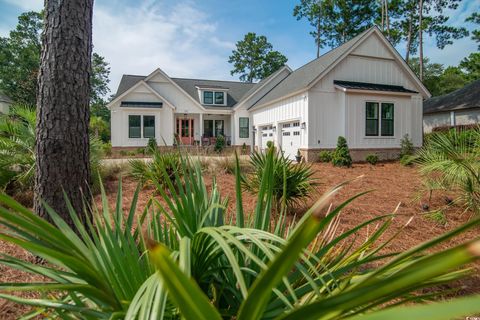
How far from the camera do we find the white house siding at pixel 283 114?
1341 cm

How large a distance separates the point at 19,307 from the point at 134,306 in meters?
2.09

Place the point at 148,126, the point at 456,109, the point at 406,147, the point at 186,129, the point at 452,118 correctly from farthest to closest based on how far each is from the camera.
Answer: the point at 186,129
the point at 452,118
the point at 456,109
the point at 148,126
the point at 406,147

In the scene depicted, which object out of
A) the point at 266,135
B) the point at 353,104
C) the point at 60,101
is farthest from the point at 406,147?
the point at 60,101

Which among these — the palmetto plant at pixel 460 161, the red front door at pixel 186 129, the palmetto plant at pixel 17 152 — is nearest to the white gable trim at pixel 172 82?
the red front door at pixel 186 129

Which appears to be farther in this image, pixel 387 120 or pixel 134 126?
pixel 134 126

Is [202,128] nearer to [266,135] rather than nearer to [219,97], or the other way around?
[219,97]

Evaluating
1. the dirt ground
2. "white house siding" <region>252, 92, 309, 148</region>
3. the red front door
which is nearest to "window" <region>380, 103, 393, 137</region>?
"white house siding" <region>252, 92, 309, 148</region>

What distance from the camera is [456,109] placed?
2128 centimetres

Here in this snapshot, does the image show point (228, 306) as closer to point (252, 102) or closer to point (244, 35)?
point (252, 102)

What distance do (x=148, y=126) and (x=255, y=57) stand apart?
2521cm

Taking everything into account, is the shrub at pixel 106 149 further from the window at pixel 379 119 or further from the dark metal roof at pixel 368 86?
the window at pixel 379 119

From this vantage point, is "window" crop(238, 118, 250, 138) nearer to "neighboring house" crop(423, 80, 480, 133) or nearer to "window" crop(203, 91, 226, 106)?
"window" crop(203, 91, 226, 106)

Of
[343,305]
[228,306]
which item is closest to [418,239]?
[228,306]

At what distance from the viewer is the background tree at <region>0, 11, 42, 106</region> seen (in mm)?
29375
